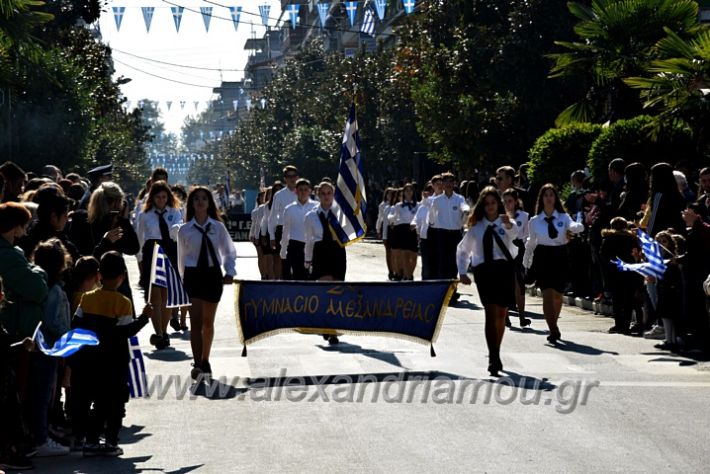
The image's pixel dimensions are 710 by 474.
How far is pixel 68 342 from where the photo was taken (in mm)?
8586

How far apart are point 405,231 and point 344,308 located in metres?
10.9

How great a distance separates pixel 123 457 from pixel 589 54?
1705 cm

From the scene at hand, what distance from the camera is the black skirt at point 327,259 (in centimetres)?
1545

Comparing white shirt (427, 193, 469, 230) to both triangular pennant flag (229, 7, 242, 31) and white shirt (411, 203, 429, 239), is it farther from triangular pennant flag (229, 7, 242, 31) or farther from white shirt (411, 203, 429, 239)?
triangular pennant flag (229, 7, 242, 31)

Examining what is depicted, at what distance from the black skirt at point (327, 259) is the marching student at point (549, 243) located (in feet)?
7.25

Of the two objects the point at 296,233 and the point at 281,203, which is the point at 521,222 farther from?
the point at 281,203

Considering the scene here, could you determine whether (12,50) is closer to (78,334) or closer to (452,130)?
(78,334)

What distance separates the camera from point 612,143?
71.6 ft

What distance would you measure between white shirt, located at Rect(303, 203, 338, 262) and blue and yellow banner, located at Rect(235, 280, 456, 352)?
7.89ft

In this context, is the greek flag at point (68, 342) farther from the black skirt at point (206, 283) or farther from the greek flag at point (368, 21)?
the greek flag at point (368, 21)

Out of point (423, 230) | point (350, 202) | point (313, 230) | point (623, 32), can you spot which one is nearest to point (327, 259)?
point (313, 230)

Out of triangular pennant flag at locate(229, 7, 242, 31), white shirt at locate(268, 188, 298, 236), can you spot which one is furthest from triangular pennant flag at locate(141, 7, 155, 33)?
white shirt at locate(268, 188, 298, 236)

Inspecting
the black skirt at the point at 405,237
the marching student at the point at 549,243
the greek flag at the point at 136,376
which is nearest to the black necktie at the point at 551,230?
the marching student at the point at 549,243

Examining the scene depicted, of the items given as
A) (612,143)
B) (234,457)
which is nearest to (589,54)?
(612,143)
